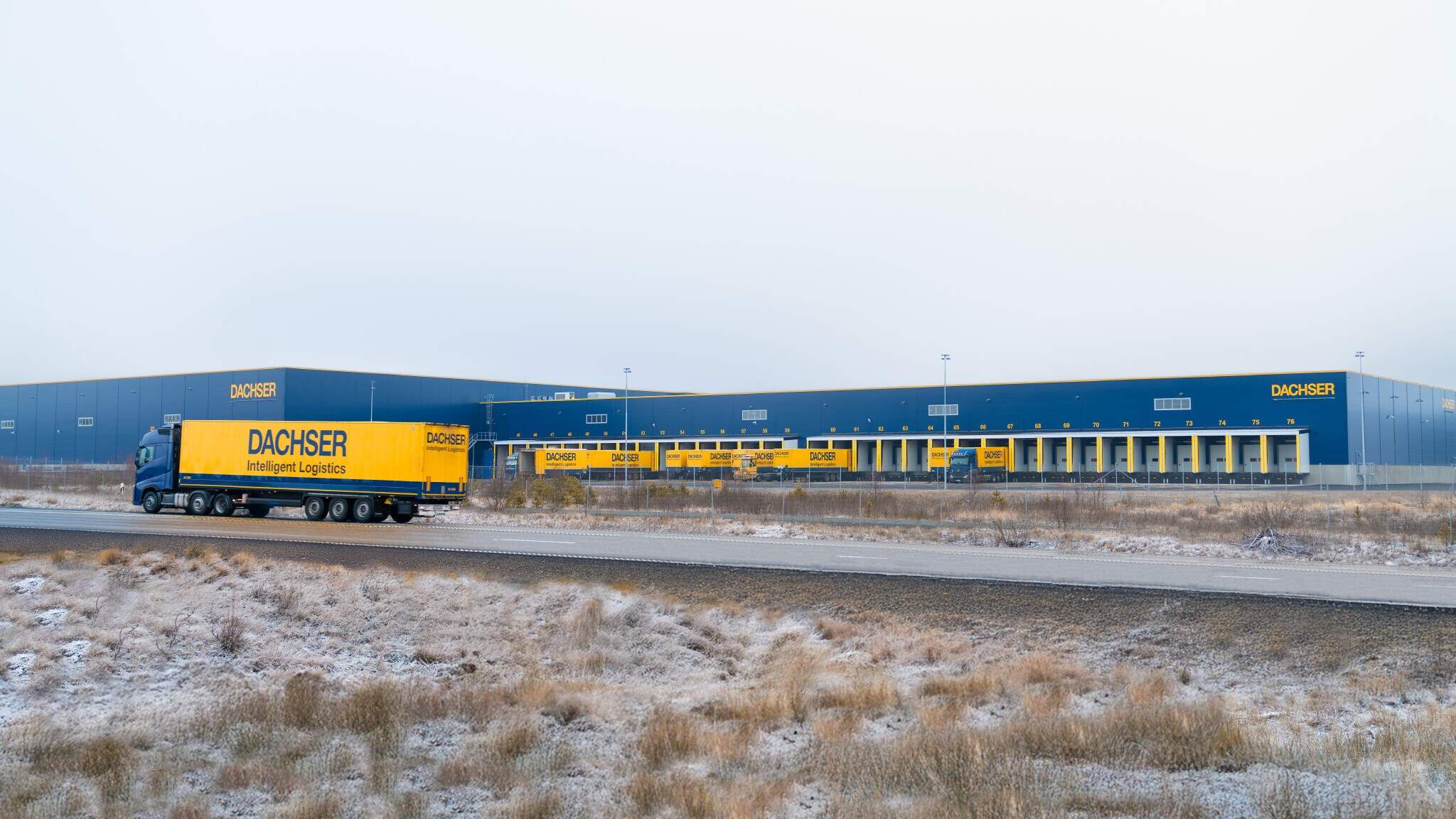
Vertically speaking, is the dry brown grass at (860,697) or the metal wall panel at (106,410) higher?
the metal wall panel at (106,410)

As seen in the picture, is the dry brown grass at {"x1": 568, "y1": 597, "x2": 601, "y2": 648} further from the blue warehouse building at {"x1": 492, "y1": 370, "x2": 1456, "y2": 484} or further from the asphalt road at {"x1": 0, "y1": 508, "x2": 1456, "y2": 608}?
the blue warehouse building at {"x1": 492, "y1": 370, "x2": 1456, "y2": 484}

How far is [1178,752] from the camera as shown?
29.1 feet

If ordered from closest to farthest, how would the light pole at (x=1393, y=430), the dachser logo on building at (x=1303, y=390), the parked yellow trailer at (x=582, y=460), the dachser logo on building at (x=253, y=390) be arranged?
the dachser logo on building at (x=1303, y=390) < the light pole at (x=1393, y=430) < the parked yellow trailer at (x=582, y=460) < the dachser logo on building at (x=253, y=390)

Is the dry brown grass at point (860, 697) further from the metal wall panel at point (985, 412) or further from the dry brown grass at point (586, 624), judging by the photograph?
the metal wall panel at point (985, 412)

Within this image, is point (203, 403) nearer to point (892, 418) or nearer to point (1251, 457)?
point (892, 418)

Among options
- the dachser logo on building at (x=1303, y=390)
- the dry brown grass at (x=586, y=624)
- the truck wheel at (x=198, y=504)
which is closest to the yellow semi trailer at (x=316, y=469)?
the truck wheel at (x=198, y=504)

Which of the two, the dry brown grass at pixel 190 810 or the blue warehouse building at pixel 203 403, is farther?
the blue warehouse building at pixel 203 403

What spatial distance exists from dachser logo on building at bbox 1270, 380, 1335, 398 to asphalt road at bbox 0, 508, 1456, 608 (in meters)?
50.9

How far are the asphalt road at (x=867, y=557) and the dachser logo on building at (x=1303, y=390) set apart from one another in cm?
5089

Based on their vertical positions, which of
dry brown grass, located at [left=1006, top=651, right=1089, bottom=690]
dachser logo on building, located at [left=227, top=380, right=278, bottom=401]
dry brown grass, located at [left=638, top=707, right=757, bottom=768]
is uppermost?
dachser logo on building, located at [left=227, top=380, right=278, bottom=401]

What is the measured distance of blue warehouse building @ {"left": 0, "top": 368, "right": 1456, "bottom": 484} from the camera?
69.7 metres

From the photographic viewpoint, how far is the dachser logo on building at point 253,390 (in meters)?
86.0

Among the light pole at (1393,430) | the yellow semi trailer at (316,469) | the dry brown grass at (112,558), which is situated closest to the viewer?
the dry brown grass at (112,558)

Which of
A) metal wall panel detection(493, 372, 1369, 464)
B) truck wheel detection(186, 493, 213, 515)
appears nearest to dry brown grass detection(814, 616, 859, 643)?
truck wheel detection(186, 493, 213, 515)
